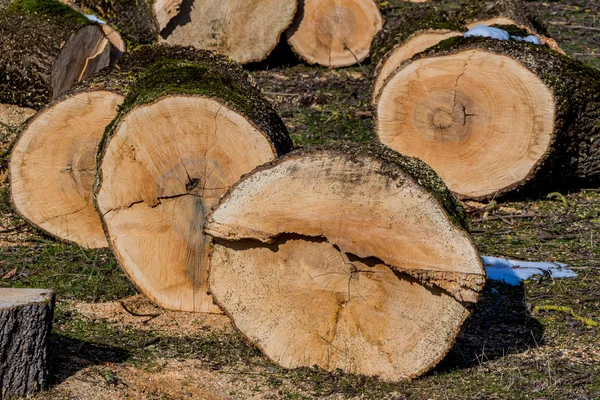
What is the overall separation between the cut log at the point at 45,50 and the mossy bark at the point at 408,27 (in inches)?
99.5

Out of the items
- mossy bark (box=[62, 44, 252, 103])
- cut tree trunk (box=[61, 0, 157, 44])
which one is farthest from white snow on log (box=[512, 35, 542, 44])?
cut tree trunk (box=[61, 0, 157, 44])

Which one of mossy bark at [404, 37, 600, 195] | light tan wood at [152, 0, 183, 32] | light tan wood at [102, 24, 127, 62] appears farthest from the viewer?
light tan wood at [152, 0, 183, 32]

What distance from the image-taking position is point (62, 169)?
235 inches

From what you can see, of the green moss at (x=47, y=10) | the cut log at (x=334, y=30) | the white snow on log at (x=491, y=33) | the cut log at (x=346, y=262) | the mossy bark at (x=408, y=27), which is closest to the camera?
the cut log at (x=346, y=262)

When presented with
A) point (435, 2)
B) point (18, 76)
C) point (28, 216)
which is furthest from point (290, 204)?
point (435, 2)

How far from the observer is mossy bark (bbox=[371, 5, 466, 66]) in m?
8.10

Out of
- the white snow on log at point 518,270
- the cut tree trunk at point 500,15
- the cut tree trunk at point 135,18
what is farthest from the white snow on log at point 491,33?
the cut tree trunk at point 135,18

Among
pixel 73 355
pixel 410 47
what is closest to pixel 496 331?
pixel 73 355

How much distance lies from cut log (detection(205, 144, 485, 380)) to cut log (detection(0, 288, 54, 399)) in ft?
2.91

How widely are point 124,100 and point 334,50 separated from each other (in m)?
4.73

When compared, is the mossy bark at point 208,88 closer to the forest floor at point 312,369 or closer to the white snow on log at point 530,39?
the forest floor at point 312,369

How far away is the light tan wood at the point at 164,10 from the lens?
360 inches

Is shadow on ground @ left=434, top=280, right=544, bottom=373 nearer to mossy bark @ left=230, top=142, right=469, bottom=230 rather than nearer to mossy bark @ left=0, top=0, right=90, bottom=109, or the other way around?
mossy bark @ left=230, top=142, right=469, bottom=230

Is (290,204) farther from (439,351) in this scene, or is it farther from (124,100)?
(124,100)
